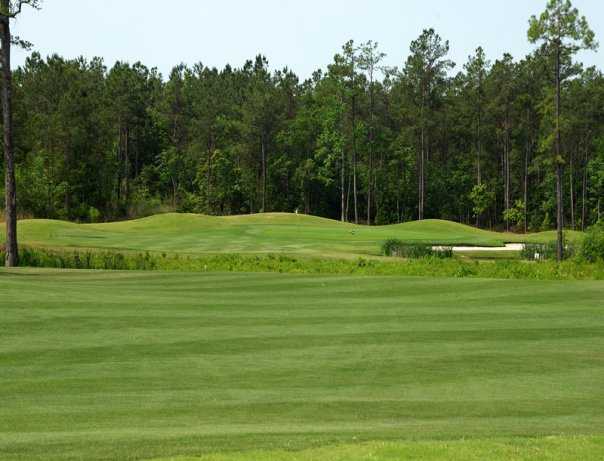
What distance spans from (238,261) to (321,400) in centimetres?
2301

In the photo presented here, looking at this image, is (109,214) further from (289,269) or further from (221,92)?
(289,269)

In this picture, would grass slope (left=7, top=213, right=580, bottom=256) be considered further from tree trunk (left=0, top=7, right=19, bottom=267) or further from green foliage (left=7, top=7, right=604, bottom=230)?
green foliage (left=7, top=7, right=604, bottom=230)

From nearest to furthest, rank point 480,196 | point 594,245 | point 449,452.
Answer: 1. point 449,452
2. point 594,245
3. point 480,196

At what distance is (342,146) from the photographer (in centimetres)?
9006

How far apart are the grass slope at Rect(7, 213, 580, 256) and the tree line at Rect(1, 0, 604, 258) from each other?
2159 cm

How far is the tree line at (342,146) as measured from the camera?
86562 mm

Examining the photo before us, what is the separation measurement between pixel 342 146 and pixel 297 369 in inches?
3059

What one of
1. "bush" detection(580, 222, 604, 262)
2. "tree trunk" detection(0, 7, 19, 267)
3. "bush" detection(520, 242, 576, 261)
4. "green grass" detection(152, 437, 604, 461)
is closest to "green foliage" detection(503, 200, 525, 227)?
"bush" detection(520, 242, 576, 261)

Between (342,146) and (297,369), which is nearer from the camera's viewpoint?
(297,369)

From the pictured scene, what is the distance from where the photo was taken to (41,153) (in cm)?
8238

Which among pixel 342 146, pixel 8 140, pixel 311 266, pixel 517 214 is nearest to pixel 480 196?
pixel 517 214

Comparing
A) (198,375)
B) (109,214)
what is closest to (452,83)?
(109,214)

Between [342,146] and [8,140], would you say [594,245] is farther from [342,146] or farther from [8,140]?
[342,146]

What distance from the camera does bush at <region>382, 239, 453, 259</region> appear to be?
3968 centimetres
